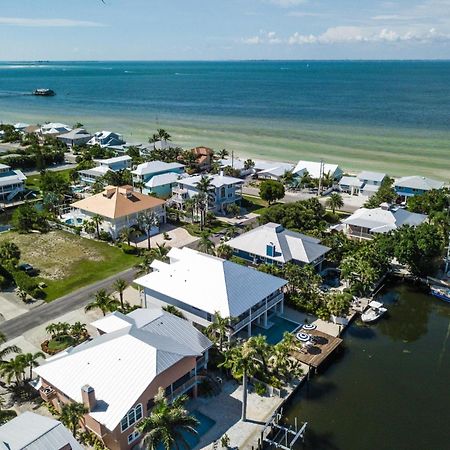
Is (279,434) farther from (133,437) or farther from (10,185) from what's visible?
(10,185)

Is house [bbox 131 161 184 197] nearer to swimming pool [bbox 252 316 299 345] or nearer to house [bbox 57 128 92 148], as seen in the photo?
swimming pool [bbox 252 316 299 345]

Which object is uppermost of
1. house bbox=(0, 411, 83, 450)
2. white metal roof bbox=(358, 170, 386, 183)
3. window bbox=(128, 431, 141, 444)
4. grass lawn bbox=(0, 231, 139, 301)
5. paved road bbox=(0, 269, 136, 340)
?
house bbox=(0, 411, 83, 450)

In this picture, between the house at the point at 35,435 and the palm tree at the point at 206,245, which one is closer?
the house at the point at 35,435

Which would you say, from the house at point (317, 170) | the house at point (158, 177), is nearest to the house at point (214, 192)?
the house at point (158, 177)

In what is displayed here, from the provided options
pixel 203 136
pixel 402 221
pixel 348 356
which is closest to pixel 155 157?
pixel 203 136

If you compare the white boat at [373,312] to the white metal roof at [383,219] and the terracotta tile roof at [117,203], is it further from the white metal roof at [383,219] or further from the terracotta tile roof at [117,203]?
the terracotta tile roof at [117,203]

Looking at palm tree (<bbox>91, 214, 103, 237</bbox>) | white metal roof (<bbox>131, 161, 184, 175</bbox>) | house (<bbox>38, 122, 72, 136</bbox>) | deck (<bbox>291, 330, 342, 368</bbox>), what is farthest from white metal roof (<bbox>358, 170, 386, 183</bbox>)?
house (<bbox>38, 122, 72, 136</bbox>)

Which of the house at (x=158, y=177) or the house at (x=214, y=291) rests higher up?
the house at (x=214, y=291)
